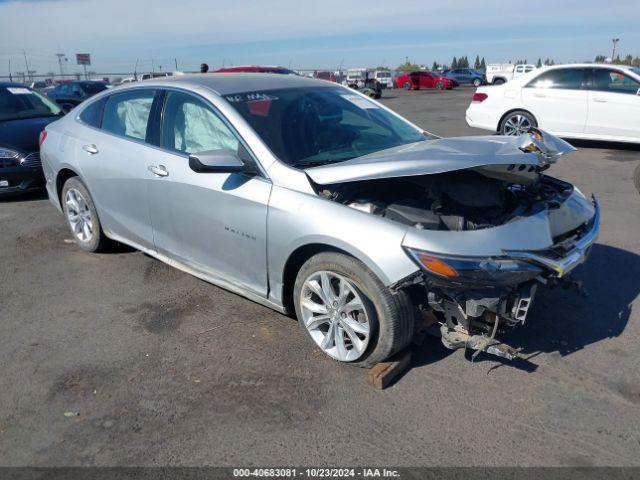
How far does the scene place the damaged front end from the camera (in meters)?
2.94

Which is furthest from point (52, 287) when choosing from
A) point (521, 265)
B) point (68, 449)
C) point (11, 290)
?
point (521, 265)

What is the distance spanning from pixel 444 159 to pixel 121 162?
9.09 ft

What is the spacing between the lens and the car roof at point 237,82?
13.7ft

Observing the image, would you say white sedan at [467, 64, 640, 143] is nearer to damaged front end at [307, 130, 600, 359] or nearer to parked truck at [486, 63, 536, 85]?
damaged front end at [307, 130, 600, 359]

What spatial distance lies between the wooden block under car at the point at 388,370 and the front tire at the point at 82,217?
A: 3.22 m

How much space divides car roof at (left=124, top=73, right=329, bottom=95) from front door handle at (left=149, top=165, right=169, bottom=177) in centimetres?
67

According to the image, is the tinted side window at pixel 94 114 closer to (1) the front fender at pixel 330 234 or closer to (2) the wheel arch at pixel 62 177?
(2) the wheel arch at pixel 62 177

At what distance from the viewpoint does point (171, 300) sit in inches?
176

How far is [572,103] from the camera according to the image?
10438 millimetres

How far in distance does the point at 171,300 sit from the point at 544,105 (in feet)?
29.1

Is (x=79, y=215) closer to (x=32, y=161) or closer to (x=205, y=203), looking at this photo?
(x=205, y=203)

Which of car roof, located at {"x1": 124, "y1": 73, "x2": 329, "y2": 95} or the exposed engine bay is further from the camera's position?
car roof, located at {"x1": 124, "y1": 73, "x2": 329, "y2": 95}

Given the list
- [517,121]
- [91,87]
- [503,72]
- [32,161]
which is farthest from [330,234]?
[503,72]

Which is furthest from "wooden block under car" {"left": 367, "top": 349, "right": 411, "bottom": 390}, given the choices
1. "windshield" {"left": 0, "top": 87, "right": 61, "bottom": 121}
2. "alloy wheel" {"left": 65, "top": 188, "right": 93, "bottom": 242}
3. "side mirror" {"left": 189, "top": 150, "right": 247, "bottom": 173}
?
"windshield" {"left": 0, "top": 87, "right": 61, "bottom": 121}
